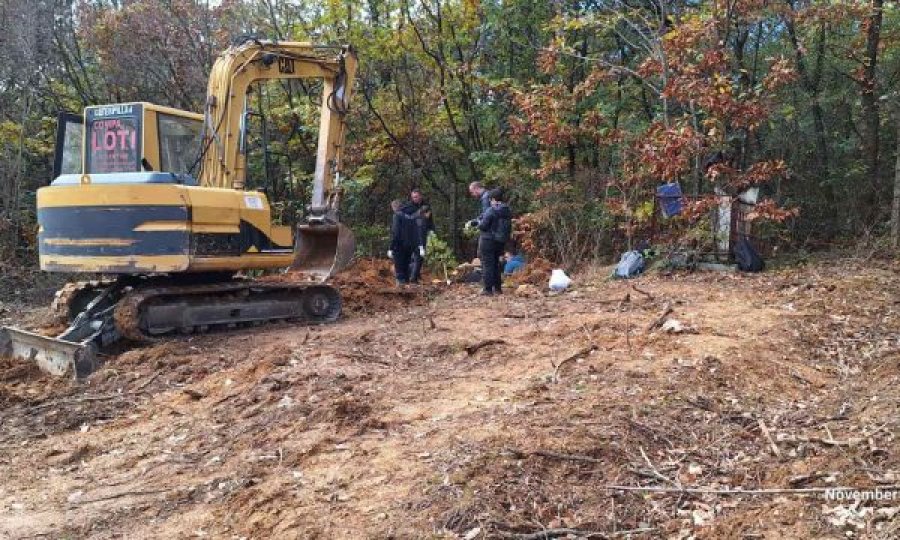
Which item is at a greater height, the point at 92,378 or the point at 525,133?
the point at 525,133

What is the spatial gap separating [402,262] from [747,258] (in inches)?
206

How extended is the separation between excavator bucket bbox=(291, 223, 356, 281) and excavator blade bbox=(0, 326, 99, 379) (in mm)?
3201

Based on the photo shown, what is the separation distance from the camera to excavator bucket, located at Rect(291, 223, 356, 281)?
10.2 m

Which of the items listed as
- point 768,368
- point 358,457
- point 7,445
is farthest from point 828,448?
point 7,445

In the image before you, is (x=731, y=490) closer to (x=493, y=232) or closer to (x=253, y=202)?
(x=253, y=202)

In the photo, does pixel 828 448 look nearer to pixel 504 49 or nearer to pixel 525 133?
pixel 525 133

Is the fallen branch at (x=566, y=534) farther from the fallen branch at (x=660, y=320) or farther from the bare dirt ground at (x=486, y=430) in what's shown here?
the fallen branch at (x=660, y=320)

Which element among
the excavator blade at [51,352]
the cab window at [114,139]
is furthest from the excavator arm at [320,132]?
the excavator blade at [51,352]

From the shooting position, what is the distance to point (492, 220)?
1048 centimetres

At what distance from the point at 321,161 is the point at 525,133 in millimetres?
5426

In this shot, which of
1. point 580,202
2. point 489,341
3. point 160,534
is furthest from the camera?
point 580,202

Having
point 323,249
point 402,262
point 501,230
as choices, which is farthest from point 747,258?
point 323,249

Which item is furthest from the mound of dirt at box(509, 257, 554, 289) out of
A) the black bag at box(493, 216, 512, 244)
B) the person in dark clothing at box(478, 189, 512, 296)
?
the black bag at box(493, 216, 512, 244)

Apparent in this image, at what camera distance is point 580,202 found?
1383 cm
